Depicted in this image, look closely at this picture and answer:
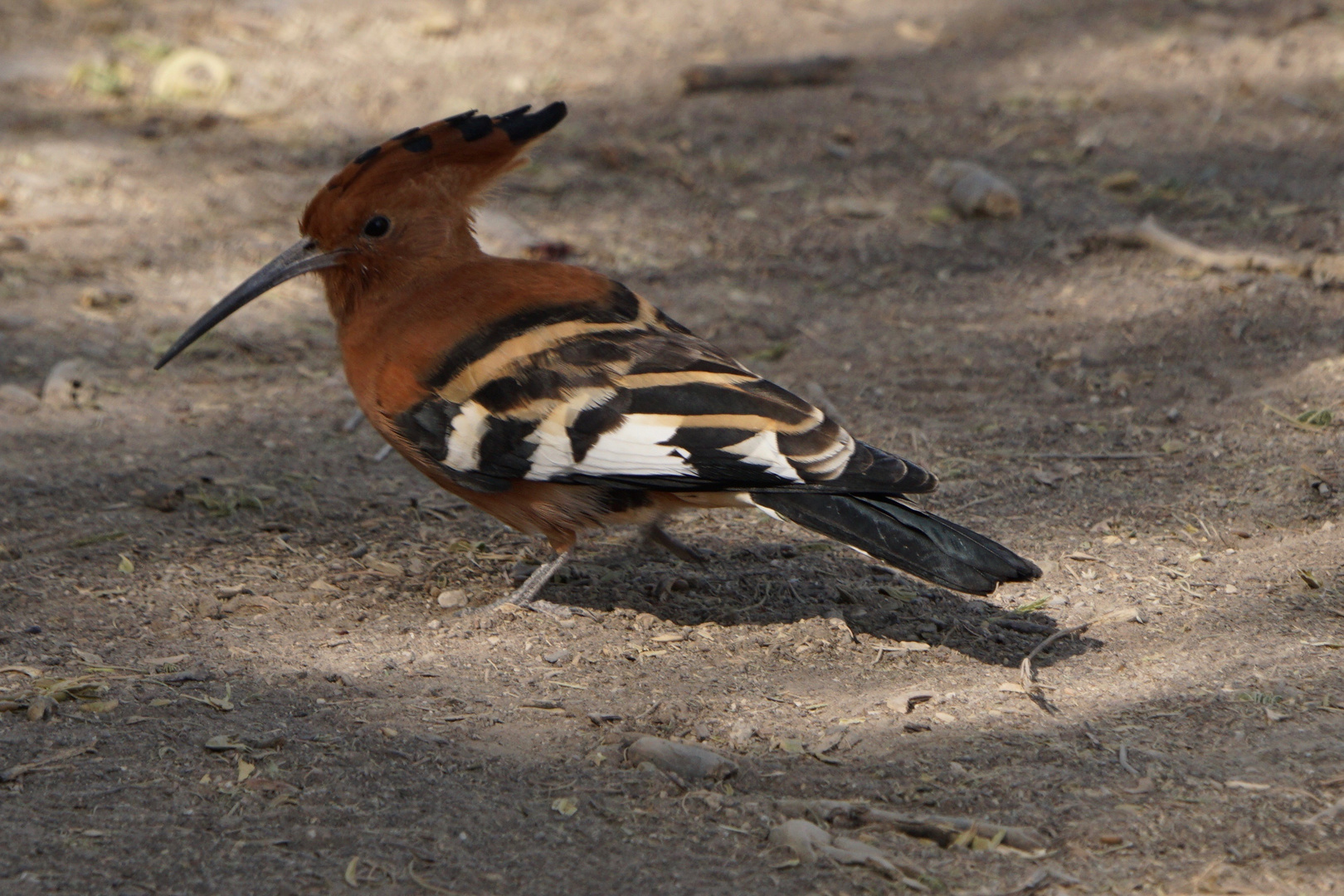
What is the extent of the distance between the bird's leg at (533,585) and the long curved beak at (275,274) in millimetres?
1089

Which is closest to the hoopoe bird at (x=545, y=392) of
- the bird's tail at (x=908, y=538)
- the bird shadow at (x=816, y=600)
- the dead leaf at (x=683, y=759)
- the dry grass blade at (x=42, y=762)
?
the bird's tail at (x=908, y=538)

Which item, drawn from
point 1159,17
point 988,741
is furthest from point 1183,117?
point 988,741

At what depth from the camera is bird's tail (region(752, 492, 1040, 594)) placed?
320cm

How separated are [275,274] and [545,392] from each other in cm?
105

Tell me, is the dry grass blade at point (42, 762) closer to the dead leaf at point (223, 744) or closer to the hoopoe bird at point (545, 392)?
the dead leaf at point (223, 744)

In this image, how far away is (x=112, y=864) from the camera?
2438mm

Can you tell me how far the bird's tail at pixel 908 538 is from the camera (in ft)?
10.5

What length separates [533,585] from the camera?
3.76 meters

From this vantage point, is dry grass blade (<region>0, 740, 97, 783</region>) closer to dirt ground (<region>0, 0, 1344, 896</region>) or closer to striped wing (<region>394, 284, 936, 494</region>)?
dirt ground (<region>0, 0, 1344, 896</region>)

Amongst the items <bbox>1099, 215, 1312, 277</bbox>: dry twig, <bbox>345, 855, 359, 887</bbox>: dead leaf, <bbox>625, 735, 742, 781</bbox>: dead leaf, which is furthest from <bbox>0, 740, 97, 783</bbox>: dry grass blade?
<bbox>1099, 215, 1312, 277</bbox>: dry twig

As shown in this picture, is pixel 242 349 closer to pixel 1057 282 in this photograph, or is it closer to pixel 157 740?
pixel 157 740

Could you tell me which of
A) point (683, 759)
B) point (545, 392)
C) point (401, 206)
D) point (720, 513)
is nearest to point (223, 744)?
point (683, 759)

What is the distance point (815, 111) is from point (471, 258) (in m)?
3.97

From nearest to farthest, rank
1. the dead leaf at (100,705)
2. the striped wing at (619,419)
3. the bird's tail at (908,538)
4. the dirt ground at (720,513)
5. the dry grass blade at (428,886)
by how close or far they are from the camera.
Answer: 1. the dry grass blade at (428,886)
2. the dirt ground at (720,513)
3. the dead leaf at (100,705)
4. the bird's tail at (908,538)
5. the striped wing at (619,419)
